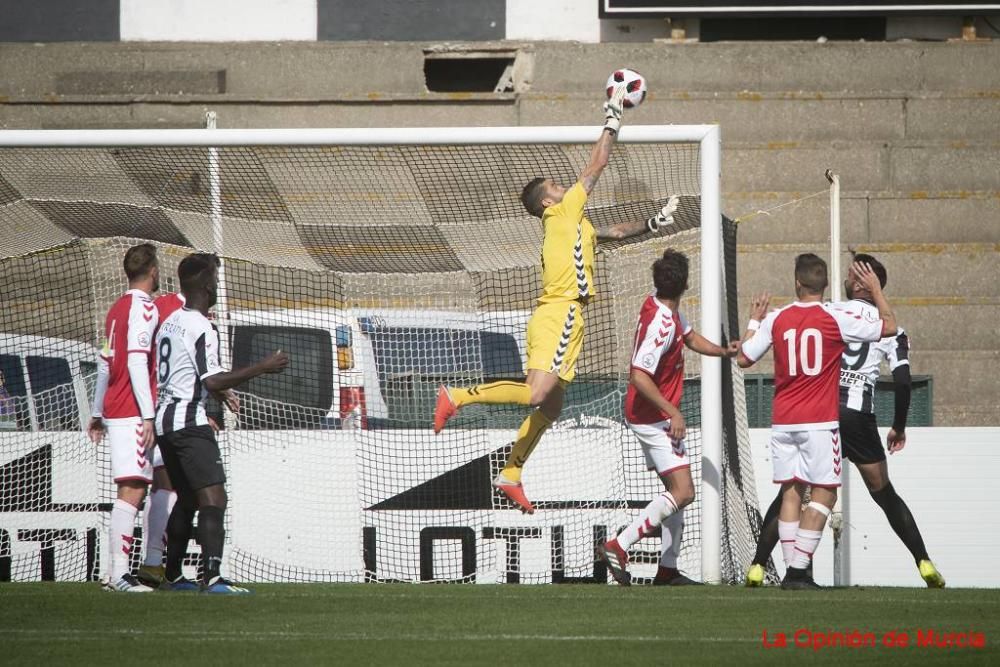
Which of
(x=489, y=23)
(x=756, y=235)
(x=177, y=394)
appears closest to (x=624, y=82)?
(x=177, y=394)

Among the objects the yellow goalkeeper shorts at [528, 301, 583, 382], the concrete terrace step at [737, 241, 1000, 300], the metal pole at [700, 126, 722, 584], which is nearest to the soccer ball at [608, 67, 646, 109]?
the metal pole at [700, 126, 722, 584]

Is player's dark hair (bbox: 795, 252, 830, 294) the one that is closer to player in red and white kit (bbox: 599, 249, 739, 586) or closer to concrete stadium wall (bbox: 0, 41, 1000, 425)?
player in red and white kit (bbox: 599, 249, 739, 586)

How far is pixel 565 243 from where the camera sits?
831 centimetres

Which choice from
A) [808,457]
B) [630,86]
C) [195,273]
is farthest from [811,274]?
[195,273]

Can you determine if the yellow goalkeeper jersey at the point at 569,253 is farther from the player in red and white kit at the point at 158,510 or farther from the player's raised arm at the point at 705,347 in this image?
the player in red and white kit at the point at 158,510

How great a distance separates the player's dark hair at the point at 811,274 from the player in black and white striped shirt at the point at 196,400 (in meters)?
2.98

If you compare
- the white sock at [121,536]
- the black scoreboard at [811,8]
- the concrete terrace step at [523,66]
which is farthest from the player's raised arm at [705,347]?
the black scoreboard at [811,8]

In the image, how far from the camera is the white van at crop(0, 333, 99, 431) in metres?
10.3

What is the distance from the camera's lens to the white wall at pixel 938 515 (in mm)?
9891

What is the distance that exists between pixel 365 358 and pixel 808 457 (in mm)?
3666

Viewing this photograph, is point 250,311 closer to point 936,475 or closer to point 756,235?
point 936,475

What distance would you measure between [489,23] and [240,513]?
890 centimetres

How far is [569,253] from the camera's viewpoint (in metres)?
8.30

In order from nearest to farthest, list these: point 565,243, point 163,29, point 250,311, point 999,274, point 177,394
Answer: point 177,394 < point 565,243 < point 250,311 < point 999,274 < point 163,29
